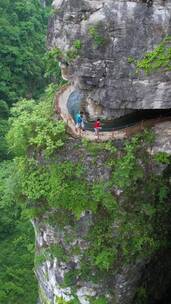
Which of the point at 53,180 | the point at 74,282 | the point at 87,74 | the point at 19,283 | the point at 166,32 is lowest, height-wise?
the point at 19,283

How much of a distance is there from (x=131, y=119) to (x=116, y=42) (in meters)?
2.34

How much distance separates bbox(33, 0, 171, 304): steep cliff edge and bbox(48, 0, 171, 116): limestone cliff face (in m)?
0.02

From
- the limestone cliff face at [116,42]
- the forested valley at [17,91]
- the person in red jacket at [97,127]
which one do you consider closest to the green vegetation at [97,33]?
the limestone cliff face at [116,42]

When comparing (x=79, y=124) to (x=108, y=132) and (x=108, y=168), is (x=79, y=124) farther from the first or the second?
(x=108, y=168)

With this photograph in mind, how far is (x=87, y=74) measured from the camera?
13.3m

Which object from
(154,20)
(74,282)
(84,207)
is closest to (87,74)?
(154,20)

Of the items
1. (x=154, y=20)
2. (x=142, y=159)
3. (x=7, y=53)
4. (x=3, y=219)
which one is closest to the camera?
(x=154, y=20)

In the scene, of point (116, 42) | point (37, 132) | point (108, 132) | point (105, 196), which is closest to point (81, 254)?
point (105, 196)

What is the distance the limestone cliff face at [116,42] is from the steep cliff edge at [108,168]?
23 mm

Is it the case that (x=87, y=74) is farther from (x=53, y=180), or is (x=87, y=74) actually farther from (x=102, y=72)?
(x=53, y=180)

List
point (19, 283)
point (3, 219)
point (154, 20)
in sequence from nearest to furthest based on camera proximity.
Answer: point (154, 20)
point (19, 283)
point (3, 219)

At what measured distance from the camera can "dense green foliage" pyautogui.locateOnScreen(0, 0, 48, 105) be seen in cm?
2748

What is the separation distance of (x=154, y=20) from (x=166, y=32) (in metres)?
0.39

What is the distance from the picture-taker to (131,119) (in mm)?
14414
